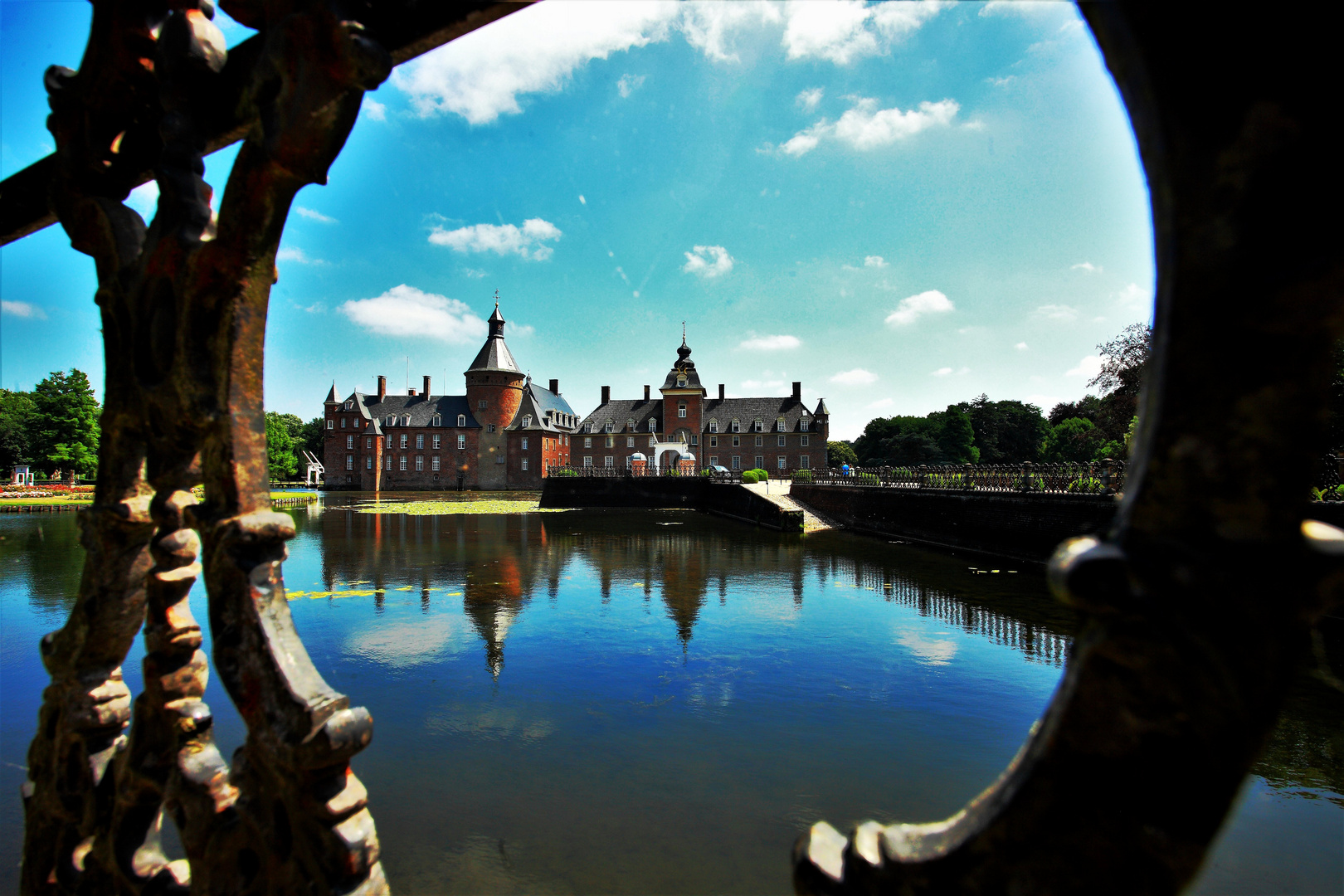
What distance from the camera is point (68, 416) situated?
2178 inches

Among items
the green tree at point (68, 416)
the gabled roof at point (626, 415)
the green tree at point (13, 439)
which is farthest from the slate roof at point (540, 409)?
the green tree at point (13, 439)

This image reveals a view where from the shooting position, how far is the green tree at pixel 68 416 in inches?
2158

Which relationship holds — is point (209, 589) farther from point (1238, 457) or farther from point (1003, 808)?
point (1238, 457)

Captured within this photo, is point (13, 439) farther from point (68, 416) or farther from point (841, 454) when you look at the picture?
point (841, 454)

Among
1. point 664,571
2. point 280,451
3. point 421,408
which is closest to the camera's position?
point 664,571

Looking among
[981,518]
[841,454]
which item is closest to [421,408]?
[841,454]

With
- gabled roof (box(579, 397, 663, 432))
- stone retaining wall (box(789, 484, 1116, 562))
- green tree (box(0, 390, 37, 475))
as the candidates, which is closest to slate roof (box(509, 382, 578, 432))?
gabled roof (box(579, 397, 663, 432))

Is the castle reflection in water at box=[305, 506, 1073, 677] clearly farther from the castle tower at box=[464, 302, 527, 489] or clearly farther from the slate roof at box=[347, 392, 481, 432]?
the slate roof at box=[347, 392, 481, 432]

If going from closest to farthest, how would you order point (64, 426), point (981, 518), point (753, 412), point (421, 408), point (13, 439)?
point (981, 518), point (64, 426), point (13, 439), point (753, 412), point (421, 408)

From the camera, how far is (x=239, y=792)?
67.4 inches

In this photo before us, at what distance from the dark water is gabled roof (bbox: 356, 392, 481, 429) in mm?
59366

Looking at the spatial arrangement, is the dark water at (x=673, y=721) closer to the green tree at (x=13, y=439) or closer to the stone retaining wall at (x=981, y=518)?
the stone retaining wall at (x=981, y=518)

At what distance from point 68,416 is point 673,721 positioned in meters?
68.3

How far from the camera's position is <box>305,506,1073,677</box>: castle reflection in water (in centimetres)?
1134
